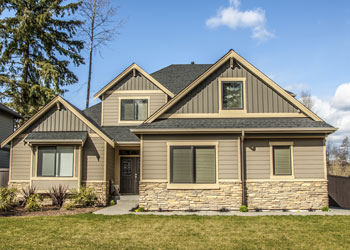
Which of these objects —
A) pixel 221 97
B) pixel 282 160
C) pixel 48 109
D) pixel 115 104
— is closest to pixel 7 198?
pixel 48 109

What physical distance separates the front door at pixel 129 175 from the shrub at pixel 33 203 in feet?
12.9

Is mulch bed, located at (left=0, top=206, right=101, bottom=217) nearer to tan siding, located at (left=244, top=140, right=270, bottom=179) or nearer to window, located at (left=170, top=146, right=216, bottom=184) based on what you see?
window, located at (left=170, top=146, right=216, bottom=184)

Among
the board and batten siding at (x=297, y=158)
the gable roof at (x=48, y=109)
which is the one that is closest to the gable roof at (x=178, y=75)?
the gable roof at (x=48, y=109)

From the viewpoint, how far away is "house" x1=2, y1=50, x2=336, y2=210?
11945 mm

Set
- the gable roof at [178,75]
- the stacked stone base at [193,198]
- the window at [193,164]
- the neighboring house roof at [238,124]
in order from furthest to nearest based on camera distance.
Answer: the gable roof at [178,75] → the window at [193,164] → the neighboring house roof at [238,124] → the stacked stone base at [193,198]

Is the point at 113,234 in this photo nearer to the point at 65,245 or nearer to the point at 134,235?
the point at 134,235

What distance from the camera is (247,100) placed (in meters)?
13.0

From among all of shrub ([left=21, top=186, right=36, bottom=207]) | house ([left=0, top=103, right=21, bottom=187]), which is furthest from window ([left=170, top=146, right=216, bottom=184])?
house ([left=0, top=103, right=21, bottom=187])

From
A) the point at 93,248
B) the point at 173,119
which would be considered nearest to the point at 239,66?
the point at 173,119

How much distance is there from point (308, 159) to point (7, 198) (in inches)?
498

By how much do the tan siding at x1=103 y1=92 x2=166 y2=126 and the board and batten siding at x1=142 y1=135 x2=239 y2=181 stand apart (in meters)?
4.32

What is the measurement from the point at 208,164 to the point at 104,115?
700cm

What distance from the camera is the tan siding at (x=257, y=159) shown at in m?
12.1

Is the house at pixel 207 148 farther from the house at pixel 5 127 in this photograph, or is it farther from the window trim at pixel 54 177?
the house at pixel 5 127
